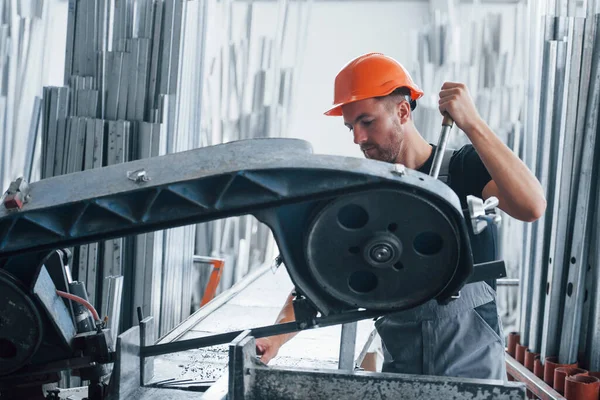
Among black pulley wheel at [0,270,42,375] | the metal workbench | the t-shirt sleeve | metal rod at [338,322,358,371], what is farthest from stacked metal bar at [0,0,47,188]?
the t-shirt sleeve

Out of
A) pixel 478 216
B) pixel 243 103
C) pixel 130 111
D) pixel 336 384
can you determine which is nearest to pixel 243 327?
pixel 130 111

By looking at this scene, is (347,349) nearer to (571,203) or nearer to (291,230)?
(291,230)

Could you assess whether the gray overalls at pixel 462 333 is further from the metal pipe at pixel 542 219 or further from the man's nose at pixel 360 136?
the metal pipe at pixel 542 219

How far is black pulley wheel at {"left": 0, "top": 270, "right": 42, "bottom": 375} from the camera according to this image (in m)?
1.27

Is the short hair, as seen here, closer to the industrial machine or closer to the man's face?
the man's face

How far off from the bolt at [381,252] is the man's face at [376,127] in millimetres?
741

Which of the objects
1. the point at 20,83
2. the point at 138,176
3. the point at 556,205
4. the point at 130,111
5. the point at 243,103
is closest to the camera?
the point at 138,176

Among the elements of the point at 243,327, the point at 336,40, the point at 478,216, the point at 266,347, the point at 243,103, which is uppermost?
the point at 336,40

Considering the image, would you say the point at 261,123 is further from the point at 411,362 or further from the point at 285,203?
the point at 285,203

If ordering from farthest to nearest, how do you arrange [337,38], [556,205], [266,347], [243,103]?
[337,38], [243,103], [556,205], [266,347]

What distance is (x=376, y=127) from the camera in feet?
6.18

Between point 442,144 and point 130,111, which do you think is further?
point 130,111

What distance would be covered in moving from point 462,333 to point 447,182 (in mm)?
407

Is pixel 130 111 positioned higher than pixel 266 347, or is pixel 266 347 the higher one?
pixel 130 111
